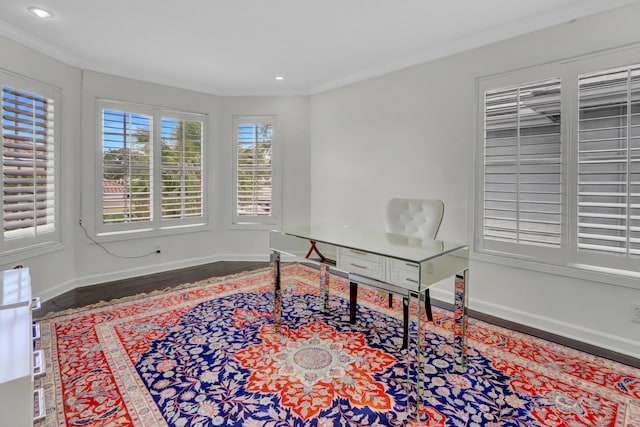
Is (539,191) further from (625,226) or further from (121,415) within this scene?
(121,415)

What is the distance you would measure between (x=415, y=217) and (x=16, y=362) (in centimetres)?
266

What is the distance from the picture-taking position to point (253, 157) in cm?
501

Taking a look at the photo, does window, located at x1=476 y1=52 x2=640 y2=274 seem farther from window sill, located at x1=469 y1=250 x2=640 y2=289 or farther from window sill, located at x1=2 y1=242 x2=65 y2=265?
window sill, located at x1=2 y1=242 x2=65 y2=265

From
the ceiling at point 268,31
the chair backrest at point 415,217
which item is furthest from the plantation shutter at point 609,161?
the chair backrest at point 415,217

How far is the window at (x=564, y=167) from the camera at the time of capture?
2395mm

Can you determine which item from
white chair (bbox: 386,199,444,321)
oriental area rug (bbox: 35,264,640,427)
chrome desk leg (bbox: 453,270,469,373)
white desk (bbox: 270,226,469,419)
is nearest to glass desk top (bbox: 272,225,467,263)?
white desk (bbox: 270,226,469,419)

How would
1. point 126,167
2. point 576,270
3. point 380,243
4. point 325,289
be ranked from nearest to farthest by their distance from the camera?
point 380,243 → point 576,270 → point 325,289 → point 126,167

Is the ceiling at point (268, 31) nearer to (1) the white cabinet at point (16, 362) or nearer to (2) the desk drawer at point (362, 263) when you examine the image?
(2) the desk drawer at point (362, 263)

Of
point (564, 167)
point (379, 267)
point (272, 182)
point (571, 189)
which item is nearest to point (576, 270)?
point (571, 189)

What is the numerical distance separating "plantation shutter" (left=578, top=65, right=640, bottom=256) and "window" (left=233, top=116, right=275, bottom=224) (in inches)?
147

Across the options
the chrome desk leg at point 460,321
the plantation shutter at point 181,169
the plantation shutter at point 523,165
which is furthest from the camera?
the plantation shutter at point 181,169

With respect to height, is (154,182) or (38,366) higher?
(154,182)

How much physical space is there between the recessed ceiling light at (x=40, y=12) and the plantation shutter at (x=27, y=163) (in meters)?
0.75

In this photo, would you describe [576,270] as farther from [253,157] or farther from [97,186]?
[97,186]
